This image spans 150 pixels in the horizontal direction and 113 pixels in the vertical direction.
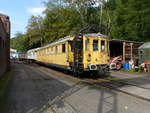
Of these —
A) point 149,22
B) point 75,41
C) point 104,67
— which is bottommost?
point 104,67

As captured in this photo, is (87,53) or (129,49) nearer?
(87,53)

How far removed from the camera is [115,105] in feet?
20.8

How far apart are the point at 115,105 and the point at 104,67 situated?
267 inches

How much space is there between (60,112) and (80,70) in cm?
746

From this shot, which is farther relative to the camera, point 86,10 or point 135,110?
point 86,10

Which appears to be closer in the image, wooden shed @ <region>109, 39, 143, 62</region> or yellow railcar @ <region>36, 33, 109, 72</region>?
yellow railcar @ <region>36, 33, 109, 72</region>

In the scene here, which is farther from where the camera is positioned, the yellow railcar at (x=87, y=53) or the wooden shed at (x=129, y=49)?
the wooden shed at (x=129, y=49)

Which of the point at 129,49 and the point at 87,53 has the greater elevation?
the point at 129,49

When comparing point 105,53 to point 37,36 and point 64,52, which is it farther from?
point 37,36

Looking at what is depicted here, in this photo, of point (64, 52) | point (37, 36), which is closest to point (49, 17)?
point (37, 36)

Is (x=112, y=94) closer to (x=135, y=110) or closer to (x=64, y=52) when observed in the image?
(x=135, y=110)

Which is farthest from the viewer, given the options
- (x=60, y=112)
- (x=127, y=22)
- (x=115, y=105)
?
(x=127, y=22)

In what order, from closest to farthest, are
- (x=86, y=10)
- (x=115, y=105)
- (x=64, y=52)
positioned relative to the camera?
1. (x=115, y=105)
2. (x=64, y=52)
3. (x=86, y=10)

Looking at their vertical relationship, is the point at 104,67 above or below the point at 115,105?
above
